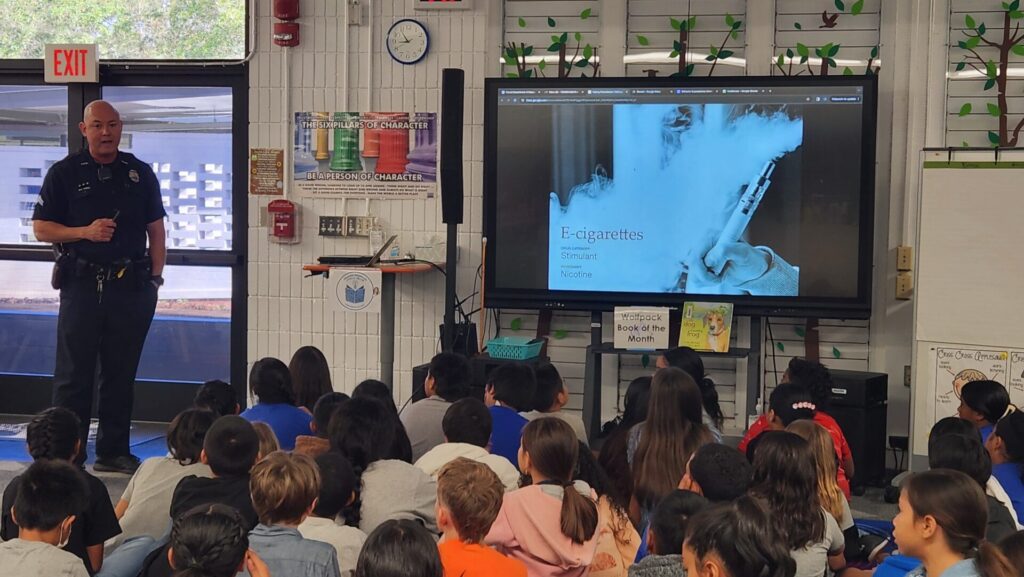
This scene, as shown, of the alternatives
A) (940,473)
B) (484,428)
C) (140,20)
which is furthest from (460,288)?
(940,473)

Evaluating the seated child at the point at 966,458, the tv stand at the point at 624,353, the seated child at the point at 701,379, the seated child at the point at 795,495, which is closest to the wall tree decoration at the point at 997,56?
the tv stand at the point at 624,353

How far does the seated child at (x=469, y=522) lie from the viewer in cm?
255

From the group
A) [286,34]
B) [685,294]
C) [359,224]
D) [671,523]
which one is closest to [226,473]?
[671,523]

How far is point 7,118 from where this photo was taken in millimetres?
6984

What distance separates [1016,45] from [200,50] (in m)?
4.44

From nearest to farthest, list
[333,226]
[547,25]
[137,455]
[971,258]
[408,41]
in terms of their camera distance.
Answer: [971,258] < [137,455] < [547,25] < [408,41] < [333,226]

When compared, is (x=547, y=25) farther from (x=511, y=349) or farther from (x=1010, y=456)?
(x=1010, y=456)

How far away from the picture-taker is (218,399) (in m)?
4.11

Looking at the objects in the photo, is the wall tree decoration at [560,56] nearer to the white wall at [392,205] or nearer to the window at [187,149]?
the white wall at [392,205]

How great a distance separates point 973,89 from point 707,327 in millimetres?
1803

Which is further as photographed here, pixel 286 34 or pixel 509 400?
pixel 286 34

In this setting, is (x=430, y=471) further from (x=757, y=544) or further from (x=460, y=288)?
(x=460, y=288)

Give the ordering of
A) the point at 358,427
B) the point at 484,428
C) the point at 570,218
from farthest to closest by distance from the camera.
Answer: the point at 570,218
the point at 484,428
the point at 358,427

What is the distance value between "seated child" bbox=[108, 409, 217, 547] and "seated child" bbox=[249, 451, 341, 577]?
0.58 m
